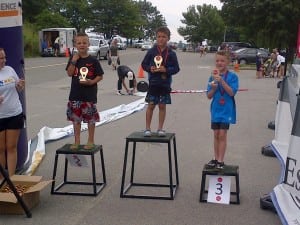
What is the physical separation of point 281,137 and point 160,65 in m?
2.67

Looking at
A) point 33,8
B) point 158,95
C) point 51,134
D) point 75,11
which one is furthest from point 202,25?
point 158,95

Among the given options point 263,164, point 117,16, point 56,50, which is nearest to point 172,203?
point 263,164

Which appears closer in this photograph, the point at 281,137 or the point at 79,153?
the point at 79,153

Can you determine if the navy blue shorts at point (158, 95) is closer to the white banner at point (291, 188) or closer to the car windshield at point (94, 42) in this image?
the white banner at point (291, 188)

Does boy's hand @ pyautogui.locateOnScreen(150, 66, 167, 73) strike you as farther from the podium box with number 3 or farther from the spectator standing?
the spectator standing

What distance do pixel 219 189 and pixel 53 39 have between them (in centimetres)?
4630

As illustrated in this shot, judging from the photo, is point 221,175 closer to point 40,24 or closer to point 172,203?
point 172,203

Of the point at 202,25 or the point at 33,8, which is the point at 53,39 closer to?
the point at 33,8

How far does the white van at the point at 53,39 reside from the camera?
4819 cm

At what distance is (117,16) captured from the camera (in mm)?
100000

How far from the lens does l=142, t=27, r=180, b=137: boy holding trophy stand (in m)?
6.36

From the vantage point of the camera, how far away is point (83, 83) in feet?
20.3

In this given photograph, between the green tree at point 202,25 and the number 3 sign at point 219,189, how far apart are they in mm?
96602

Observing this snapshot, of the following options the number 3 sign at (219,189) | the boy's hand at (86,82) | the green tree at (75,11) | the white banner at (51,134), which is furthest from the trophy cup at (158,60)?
the green tree at (75,11)
